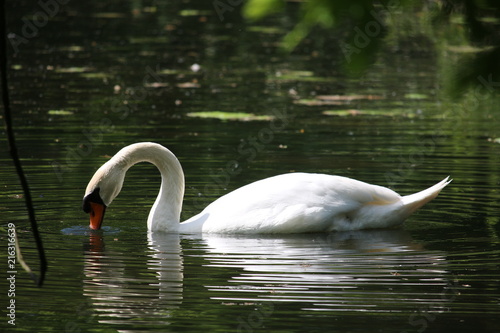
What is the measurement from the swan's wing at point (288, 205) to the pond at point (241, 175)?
0.13m

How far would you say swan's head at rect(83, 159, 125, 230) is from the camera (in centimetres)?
812

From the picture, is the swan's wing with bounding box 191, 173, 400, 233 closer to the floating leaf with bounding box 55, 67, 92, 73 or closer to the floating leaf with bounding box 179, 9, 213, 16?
the floating leaf with bounding box 55, 67, 92, 73

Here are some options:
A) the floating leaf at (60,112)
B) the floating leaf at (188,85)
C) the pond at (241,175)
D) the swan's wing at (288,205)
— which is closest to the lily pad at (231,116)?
the pond at (241,175)

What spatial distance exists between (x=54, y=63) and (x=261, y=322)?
14309 millimetres

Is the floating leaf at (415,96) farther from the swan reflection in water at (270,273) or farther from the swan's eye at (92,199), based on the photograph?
the swan's eye at (92,199)

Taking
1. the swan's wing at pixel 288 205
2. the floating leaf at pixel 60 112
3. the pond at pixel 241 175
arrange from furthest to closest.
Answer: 1. the floating leaf at pixel 60 112
2. the swan's wing at pixel 288 205
3. the pond at pixel 241 175

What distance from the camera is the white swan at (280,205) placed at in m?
8.00

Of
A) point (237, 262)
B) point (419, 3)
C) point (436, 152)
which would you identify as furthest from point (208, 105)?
point (419, 3)

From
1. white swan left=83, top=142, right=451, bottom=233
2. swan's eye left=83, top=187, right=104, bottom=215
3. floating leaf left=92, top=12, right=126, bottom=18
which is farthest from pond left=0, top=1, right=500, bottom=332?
floating leaf left=92, top=12, right=126, bottom=18

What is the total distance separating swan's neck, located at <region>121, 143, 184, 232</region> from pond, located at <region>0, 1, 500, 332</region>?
0.18 m

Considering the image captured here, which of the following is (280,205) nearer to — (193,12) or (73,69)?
(73,69)

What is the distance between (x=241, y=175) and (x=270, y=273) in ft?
12.1

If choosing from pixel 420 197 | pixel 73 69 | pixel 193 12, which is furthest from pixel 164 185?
pixel 193 12

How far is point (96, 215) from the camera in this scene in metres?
8.15
